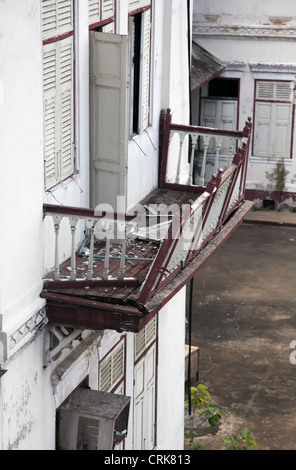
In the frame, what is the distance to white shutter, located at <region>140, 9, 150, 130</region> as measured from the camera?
31.4 ft

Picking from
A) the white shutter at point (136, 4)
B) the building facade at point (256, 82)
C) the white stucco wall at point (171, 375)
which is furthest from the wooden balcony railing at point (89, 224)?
the building facade at point (256, 82)

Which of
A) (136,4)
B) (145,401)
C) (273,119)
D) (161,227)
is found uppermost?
(136,4)

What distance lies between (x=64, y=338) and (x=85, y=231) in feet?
3.67

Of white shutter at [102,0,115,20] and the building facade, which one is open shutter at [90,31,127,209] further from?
the building facade

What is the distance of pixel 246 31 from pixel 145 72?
1168 cm

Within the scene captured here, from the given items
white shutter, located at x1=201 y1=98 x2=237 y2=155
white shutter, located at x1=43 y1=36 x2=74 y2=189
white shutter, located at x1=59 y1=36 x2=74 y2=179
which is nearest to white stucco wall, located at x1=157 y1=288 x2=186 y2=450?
white shutter, located at x1=59 y1=36 x2=74 y2=179

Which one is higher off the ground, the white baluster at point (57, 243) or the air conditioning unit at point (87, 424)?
the white baluster at point (57, 243)

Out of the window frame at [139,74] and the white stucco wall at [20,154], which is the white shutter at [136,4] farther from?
the white stucco wall at [20,154]

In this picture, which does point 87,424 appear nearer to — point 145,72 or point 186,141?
point 145,72

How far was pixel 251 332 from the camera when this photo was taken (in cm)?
1584

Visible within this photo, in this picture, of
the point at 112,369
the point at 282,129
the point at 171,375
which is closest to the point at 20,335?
the point at 112,369

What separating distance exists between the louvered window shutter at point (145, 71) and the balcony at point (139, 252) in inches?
20.5

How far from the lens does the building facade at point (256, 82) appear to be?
20.7 m

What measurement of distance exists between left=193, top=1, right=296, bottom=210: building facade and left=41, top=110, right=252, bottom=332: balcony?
36.5 feet
